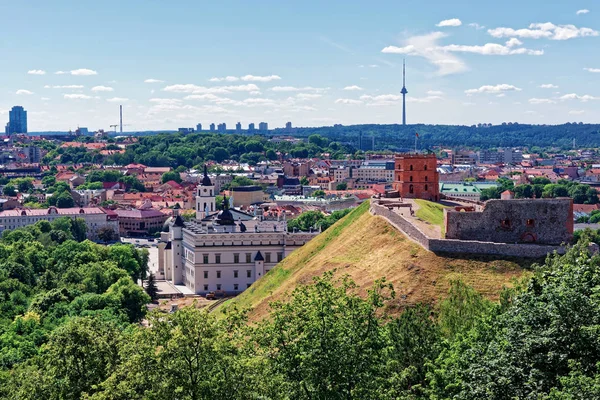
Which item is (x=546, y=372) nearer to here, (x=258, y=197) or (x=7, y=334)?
(x=7, y=334)

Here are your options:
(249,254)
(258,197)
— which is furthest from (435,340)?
(258,197)

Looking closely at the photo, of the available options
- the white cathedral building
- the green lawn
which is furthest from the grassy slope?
the white cathedral building

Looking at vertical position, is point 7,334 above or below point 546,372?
below

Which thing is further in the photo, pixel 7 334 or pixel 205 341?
pixel 7 334

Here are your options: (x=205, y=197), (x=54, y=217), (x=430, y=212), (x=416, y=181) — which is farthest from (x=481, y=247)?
(x=54, y=217)

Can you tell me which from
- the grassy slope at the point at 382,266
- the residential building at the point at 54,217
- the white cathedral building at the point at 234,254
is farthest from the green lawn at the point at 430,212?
the residential building at the point at 54,217

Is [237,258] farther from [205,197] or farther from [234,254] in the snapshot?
[205,197]

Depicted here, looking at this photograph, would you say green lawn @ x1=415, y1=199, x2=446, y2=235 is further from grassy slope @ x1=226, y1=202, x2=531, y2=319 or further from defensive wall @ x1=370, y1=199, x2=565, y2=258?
defensive wall @ x1=370, y1=199, x2=565, y2=258
